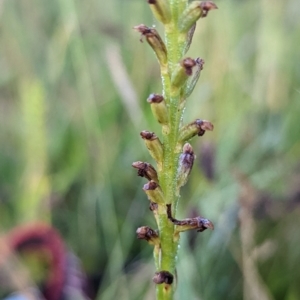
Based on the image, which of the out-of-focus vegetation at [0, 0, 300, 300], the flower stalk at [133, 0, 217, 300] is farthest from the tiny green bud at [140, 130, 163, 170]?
the out-of-focus vegetation at [0, 0, 300, 300]

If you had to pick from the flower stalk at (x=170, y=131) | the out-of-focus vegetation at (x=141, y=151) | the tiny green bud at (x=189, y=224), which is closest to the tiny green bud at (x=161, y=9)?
the flower stalk at (x=170, y=131)

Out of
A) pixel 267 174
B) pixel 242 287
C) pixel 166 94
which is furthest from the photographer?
pixel 267 174

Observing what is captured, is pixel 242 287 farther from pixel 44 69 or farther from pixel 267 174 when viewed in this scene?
pixel 44 69

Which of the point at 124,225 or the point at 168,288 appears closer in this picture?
the point at 168,288

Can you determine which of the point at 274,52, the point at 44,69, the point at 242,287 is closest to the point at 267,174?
the point at 242,287

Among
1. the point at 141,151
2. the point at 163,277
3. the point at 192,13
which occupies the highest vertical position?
the point at 141,151

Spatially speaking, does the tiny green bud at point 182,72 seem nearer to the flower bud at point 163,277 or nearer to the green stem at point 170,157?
the green stem at point 170,157

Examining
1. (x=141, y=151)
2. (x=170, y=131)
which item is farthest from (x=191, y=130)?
(x=141, y=151)

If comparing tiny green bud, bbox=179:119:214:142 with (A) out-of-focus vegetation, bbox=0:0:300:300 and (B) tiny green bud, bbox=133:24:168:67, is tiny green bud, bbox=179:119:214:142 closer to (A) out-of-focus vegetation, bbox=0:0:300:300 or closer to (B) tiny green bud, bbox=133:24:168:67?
(B) tiny green bud, bbox=133:24:168:67

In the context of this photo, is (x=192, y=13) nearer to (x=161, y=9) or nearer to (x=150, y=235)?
(x=161, y=9)
